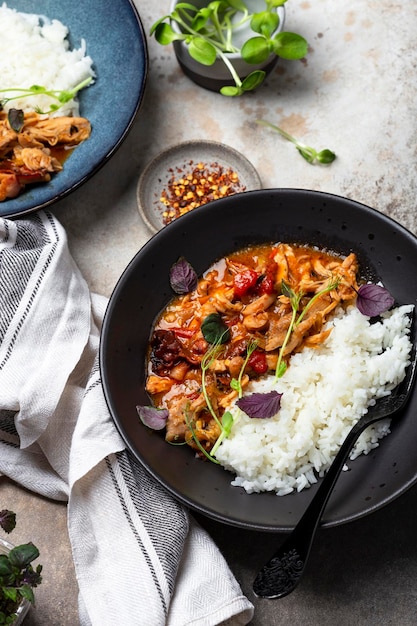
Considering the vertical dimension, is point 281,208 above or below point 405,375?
above

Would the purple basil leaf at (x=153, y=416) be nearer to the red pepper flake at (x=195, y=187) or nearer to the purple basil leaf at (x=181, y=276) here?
the purple basil leaf at (x=181, y=276)

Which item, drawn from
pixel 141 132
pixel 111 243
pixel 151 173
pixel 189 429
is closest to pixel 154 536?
pixel 189 429

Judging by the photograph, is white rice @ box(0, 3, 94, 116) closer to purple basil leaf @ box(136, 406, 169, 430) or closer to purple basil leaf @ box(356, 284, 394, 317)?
purple basil leaf @ box(136, 406, 169, 430)

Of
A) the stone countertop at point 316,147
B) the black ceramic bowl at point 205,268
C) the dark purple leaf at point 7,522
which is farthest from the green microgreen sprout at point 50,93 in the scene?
the dark purple leaf at point 7,522

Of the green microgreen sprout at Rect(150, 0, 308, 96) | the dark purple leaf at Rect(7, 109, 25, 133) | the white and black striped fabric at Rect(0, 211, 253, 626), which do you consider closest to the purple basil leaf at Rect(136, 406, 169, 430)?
the white and black striped fabric at Rect(0, 211, 253, 626)

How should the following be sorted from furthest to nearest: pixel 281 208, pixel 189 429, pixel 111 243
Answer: pixel 111 243, pixel 281 208, pixel 189 429

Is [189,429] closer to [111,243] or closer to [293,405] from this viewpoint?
[293,405]

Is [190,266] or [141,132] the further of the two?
[141,132]
